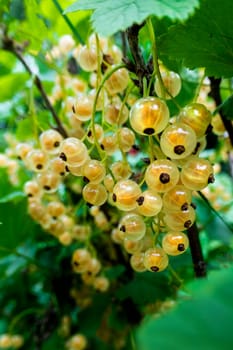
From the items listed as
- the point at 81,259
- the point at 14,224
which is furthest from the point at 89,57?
the point at 14,224

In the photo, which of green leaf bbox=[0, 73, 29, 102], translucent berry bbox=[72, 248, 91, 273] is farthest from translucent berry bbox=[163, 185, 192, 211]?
green leaf bbox=[0, 73, 29, 102]

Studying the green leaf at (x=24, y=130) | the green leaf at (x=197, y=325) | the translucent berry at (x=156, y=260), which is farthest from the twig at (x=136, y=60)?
the green leaf at (x=24, y=130)

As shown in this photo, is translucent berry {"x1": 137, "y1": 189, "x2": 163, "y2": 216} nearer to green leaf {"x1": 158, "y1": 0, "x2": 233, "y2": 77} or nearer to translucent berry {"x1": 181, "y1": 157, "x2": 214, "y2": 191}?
translucent berry {"x1": 181, "y1": 157, "x2": 214, "y2": 191}

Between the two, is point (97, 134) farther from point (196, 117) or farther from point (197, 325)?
point (197, 325)

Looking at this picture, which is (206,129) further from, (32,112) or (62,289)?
(62,289)

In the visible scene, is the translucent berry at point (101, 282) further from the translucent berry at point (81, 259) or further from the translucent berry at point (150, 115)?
the translucent berry at point (150, 115)

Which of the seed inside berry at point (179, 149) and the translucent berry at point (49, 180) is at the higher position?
the seed inside berry at point (179, 149)
